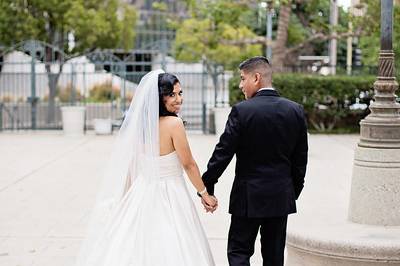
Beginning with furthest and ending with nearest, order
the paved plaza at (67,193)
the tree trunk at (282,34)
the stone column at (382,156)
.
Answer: the tree trunk at (282,34)
the paved plaza at (67,193)
the stone column at (382,156)

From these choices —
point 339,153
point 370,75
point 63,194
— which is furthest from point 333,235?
point 370,75

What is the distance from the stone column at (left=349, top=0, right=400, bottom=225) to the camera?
6672mm

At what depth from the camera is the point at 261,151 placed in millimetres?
5422

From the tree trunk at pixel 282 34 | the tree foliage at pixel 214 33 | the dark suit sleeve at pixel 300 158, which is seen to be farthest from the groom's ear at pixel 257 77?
the tree trunk at pixel 282 34

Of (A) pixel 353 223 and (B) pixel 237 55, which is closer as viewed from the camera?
(A) pixel 353 223

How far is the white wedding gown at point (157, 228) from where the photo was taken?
19.0ft

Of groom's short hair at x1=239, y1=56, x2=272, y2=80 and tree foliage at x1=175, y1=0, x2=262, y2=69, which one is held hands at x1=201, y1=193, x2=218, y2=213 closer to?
groom's short hair at x1=239, y1=56, x2=272, y2=80

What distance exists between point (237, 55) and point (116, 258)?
29158 millimetres

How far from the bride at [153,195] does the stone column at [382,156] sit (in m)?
1.58

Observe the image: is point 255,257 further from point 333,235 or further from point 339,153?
point 339,153

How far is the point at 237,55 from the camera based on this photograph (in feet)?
113

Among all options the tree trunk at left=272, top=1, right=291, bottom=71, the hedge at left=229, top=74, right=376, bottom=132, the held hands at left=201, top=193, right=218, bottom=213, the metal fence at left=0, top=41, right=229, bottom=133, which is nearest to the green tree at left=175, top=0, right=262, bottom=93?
the metal fence at left=0, top=41, right=229, bottom=133

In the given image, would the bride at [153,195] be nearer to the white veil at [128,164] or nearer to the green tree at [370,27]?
the white veil at [128,164]

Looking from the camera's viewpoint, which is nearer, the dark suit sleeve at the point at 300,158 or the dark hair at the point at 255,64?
the dark hair at the point at 255,64
